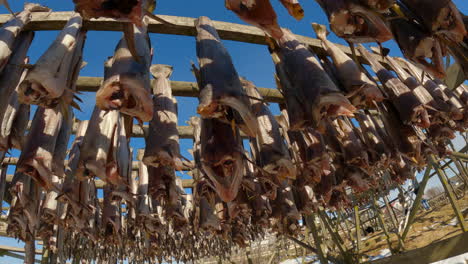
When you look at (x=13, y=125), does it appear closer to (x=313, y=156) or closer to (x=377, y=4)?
(x=313, y=156)

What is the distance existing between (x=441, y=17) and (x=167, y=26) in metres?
1.89

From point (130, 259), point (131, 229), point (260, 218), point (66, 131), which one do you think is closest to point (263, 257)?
point (130, 259)

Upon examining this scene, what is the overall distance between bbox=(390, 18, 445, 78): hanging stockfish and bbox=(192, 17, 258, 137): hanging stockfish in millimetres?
672

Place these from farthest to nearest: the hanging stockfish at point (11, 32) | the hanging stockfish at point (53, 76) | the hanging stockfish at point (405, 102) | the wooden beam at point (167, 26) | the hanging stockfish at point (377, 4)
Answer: the wooden beam at point (167, 26), the hanging stockfish at point (405, 102), the hanging stockfish at point (11, 32), the hanging stockfish at point (53, 76), the hanging stockfish at point (377, 4)

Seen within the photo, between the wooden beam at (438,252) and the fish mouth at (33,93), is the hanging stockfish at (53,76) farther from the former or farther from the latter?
the wooden beam at (438,252)

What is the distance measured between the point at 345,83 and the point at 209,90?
974 millimetres

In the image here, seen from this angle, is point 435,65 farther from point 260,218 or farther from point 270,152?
point 260,218

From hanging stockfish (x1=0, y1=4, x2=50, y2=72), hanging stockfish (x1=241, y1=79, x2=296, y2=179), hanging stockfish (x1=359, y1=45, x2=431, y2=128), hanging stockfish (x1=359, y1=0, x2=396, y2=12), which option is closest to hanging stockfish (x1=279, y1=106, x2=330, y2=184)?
hanging stockfish (x1=241, y1=79, x2=296, y2=179)

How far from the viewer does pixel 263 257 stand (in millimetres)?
14477

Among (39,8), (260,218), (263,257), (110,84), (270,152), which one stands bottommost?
(263,257)

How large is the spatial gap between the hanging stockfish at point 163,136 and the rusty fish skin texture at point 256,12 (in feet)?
2.87

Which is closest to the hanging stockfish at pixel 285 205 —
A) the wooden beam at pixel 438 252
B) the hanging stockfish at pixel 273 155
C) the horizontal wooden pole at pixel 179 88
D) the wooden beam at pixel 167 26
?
the horizontal wooden pole at pixel 179 88

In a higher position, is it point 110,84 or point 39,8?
point 39,8

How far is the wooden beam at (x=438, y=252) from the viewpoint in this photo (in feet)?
10.5
